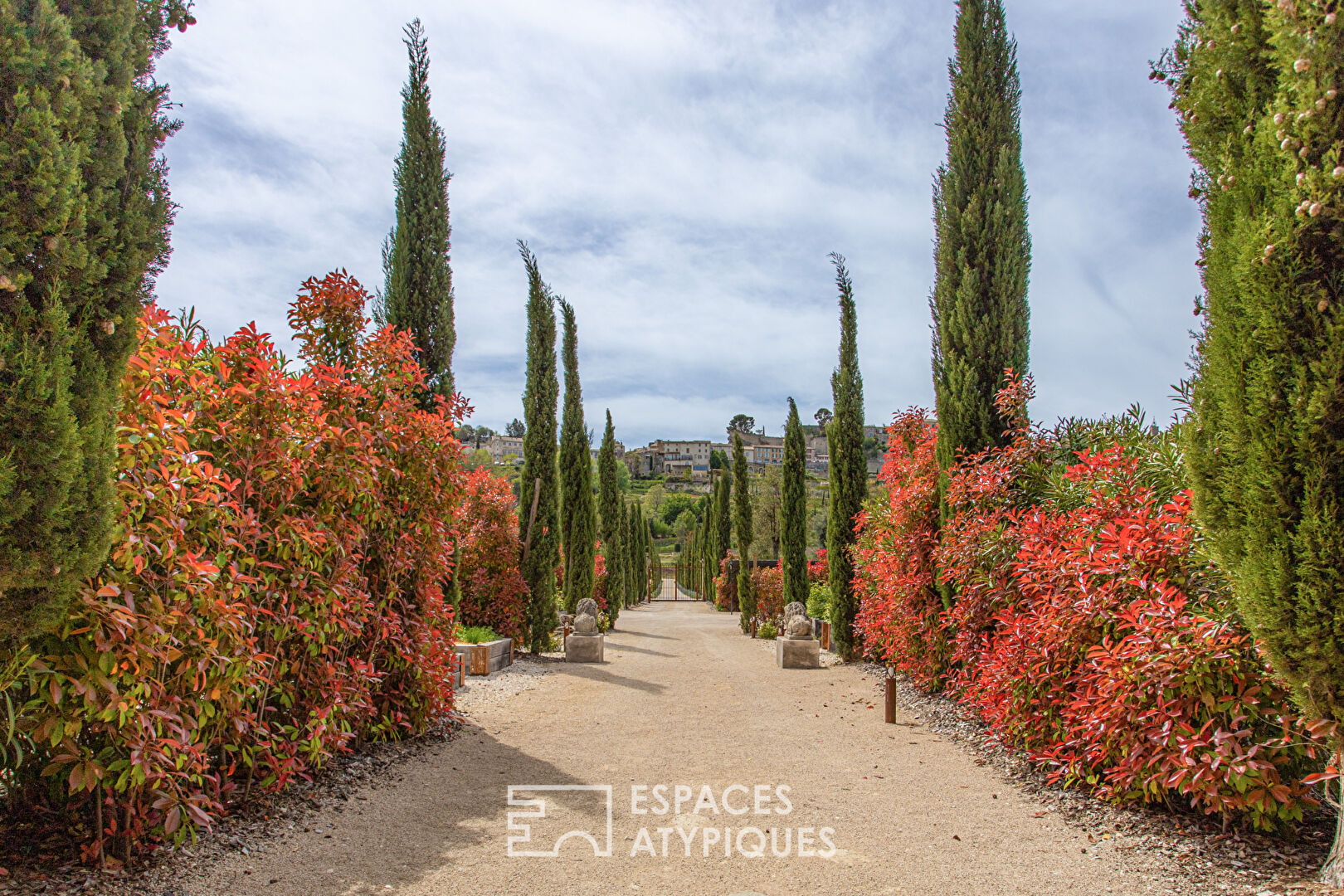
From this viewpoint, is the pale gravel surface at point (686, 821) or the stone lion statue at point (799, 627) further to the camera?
the stone lion statue at point (799, 627)

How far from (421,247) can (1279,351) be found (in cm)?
768

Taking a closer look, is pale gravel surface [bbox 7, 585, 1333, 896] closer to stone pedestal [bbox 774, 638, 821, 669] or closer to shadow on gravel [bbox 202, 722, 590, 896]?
shadow on gravel [bbox 202, 722, 590, 896]

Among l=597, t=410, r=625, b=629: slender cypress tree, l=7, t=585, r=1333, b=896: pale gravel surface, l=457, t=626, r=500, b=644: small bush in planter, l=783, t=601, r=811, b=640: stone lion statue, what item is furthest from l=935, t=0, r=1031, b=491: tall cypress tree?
l=597, t=410, r=625, b=629: slender cypress tree

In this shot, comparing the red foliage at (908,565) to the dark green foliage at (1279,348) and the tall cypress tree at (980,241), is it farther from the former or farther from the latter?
the dark green foliage at (1279,348)

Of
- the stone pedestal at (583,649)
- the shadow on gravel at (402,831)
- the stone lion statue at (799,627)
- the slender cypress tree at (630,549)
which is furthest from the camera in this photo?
the slender cypress tree at (630,549)

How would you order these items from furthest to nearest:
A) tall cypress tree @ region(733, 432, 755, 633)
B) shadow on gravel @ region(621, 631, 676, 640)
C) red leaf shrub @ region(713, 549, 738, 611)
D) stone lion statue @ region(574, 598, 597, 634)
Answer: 1. red leaf shrub @ region(713, 549, 738, 611)
2. tall cypress tree @ region(733, 432, 755, 633)
3. shadow on gravel @ region(621, 631, 676, 640)
4. stone lion statue @ region(574, 598, 597, 634)

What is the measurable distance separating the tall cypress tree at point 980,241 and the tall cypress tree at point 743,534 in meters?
9.78

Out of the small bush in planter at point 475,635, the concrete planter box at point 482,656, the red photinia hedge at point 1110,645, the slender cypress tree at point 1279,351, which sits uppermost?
the slender cypress tree at point 1279,351

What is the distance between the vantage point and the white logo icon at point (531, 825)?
3551 mm

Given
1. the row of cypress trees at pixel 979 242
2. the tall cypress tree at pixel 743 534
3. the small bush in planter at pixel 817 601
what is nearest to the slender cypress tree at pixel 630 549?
the tall cypress tree at pixel 743 534

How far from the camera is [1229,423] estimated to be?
305 centimetres

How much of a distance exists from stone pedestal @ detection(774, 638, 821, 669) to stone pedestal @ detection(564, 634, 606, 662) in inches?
105

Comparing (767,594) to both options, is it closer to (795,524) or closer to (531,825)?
(795,524)

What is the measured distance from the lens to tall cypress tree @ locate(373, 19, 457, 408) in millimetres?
8266
